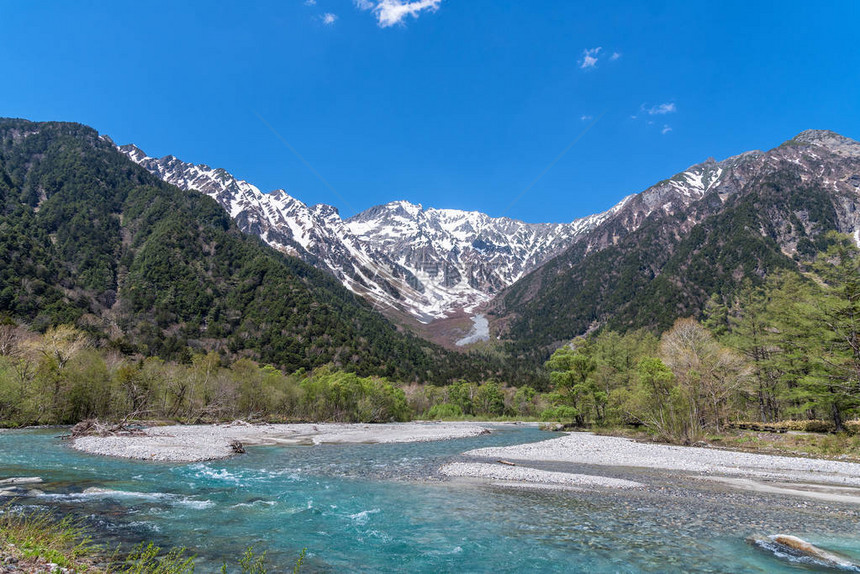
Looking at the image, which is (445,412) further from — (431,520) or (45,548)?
(45,548)

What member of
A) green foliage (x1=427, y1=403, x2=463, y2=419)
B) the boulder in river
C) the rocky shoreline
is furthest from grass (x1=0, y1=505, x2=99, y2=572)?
green foliage (x1=427, y1=403, x2=463, y2=419)

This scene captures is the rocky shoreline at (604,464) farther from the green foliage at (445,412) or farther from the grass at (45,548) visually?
the green foliage at (445,412)

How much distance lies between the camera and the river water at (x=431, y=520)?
12.3m

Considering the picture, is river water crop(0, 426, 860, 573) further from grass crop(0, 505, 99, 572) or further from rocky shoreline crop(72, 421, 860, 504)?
grass crop(0, 505, 99, 572)

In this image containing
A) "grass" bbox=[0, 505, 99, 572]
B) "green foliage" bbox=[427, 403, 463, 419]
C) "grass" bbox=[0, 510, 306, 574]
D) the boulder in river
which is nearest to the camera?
"grass" bbox=[0, 510, 306, 574]

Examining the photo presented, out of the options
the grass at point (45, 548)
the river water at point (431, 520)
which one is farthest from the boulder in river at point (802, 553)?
the grass at point (45, 548)

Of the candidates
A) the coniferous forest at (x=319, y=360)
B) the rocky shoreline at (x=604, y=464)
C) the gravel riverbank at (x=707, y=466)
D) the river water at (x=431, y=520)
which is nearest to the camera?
the river water at (x=431, y=520)

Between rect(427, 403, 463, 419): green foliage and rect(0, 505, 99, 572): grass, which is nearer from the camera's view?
rect(0, 505, 99, 572): grass

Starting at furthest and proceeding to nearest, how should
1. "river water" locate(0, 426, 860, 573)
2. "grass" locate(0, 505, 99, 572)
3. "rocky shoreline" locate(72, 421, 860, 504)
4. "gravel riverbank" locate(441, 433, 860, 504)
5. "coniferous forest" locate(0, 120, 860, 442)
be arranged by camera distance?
"coniferous forest" locate(0, 120, 860, 442) < "rocky shoreline" locate(72, 421, 860, 504) < "gravel riverbank" locate(441, 433, 860, 504) < "river water" locate(0, 426, 860, 573) < "grass" locate(0, 505, 99, 572)

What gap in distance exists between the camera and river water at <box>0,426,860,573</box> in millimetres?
12289

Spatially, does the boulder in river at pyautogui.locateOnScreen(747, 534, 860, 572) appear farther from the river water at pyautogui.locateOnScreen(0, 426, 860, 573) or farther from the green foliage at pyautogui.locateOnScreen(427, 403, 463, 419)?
the green foliage at pyautogui.locateOnScreen(427, 403, 463, 419)

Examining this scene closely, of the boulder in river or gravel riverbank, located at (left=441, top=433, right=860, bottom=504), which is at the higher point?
the boulder in river

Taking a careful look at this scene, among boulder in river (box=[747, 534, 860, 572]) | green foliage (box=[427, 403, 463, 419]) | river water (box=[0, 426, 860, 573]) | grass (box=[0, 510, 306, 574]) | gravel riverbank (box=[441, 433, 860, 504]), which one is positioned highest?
grass (box=[0, 510, 306, 574])

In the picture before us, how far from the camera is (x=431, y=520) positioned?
650 inches
